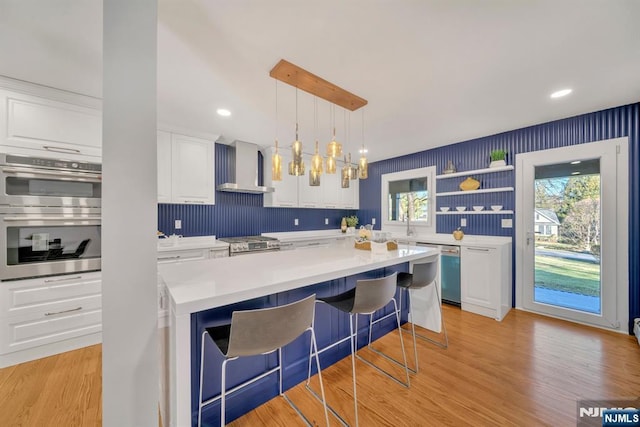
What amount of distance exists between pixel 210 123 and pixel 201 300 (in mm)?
2565

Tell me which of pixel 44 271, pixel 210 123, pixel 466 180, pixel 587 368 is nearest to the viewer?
pixel 587 368

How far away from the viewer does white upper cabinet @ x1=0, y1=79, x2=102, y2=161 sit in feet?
6.57

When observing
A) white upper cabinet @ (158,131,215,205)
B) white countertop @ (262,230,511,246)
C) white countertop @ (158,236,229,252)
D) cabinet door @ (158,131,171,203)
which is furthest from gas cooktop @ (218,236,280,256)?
cabinet door @ (158,131,171,203)

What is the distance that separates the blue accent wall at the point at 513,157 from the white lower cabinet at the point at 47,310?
4524 millimetres

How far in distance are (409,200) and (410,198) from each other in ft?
0.14

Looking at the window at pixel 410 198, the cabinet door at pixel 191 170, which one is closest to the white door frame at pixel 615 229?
the window at pixel 410 198

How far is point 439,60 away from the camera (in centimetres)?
177

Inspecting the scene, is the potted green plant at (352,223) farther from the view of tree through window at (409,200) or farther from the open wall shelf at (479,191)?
the open wall shelf at (479,191)

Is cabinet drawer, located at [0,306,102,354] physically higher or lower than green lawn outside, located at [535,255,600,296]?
lower

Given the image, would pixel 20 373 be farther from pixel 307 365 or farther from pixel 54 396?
pixel 307 365

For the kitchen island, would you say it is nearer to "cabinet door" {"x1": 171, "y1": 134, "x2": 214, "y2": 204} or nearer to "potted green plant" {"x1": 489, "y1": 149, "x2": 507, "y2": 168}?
"cabinet door" {"x1": 171, "y1": 134, "x2": 214, "y2": 204}

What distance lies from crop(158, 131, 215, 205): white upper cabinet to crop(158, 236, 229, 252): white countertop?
527mm

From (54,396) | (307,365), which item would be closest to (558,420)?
(307,365)

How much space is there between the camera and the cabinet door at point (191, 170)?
3125mm
